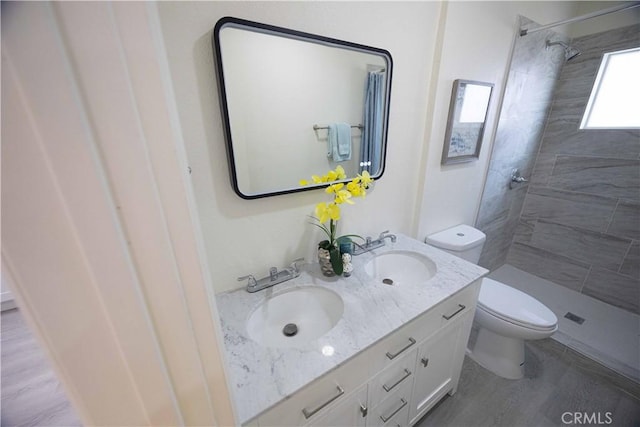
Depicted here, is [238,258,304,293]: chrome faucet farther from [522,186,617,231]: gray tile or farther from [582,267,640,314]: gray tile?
[582,267,640,314]: gray tile

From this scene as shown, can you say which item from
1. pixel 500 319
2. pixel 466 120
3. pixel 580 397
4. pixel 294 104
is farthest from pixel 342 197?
pixel 580 397

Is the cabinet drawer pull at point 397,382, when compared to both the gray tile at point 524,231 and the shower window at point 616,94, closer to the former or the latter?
the gray tile at point 524,231

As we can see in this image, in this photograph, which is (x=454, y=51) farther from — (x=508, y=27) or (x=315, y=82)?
(x=315, y=82)

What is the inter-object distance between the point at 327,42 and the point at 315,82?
0.46 ft

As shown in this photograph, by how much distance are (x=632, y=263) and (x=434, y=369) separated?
196 cm

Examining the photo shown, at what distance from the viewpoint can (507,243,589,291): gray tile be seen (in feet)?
6.68

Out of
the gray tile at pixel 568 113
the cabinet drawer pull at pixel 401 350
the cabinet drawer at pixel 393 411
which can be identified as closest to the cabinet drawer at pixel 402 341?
the cabinet drawer pull at pixel 401 350

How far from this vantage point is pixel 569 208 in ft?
6.53

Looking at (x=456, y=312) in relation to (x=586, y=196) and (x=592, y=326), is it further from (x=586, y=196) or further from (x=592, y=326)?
(x=586, y=196)

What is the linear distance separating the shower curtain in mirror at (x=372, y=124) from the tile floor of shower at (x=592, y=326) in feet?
5.84

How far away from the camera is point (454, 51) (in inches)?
47.1

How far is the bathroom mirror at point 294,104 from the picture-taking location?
0.78 meters

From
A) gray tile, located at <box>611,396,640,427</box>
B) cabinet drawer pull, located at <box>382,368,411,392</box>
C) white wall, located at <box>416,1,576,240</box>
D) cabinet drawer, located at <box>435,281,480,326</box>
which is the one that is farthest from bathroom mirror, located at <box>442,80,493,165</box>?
gray tile, located at <box>611,396,640,427</box>

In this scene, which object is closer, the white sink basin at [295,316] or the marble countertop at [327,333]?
the marble countertop at [327,333]
